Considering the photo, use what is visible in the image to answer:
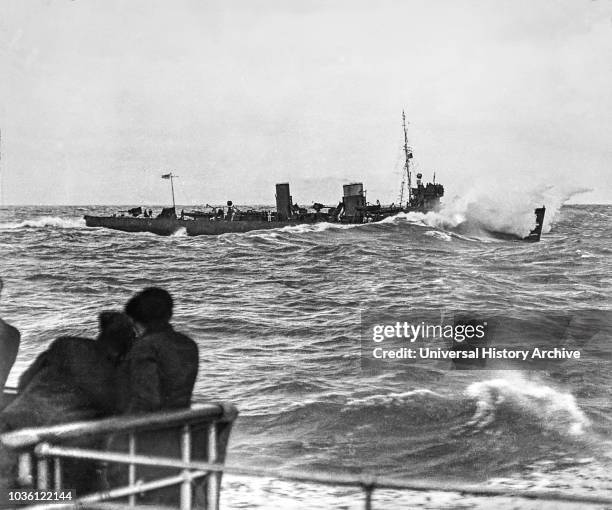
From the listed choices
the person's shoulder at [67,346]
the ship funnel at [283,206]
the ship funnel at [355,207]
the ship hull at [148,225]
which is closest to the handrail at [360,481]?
the person's shoulder at [67,346]

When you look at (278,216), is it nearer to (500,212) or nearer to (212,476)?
(500,212)

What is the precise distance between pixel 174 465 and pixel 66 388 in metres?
0.48

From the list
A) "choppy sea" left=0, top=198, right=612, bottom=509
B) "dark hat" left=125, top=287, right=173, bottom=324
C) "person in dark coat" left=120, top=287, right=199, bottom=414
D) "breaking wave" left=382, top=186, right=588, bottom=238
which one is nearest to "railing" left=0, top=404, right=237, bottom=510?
"person in dark coat" left=120, top=287, right=199, bottom=414

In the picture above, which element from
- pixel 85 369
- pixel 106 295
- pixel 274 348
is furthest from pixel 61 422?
pixel 274 348

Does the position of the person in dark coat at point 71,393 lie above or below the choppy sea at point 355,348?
above

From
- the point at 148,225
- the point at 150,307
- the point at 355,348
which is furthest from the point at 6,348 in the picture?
the point at 148,225

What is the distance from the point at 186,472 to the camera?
266 cm

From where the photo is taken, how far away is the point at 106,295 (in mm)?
7914

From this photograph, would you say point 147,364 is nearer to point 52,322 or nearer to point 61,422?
point 61,422

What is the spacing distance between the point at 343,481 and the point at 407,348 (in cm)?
870

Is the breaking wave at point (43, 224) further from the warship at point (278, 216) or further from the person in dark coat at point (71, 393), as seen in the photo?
the person in dark coat at point (71, 393)

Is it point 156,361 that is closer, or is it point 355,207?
point 156,361

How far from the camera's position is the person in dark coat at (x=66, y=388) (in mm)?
2543

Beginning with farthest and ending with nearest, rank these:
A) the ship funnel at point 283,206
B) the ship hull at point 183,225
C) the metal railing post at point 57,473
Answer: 1. the ship hull at point 183,225
2. the ship funnel at point 283,206
3. the metal railing post at point 57,473
